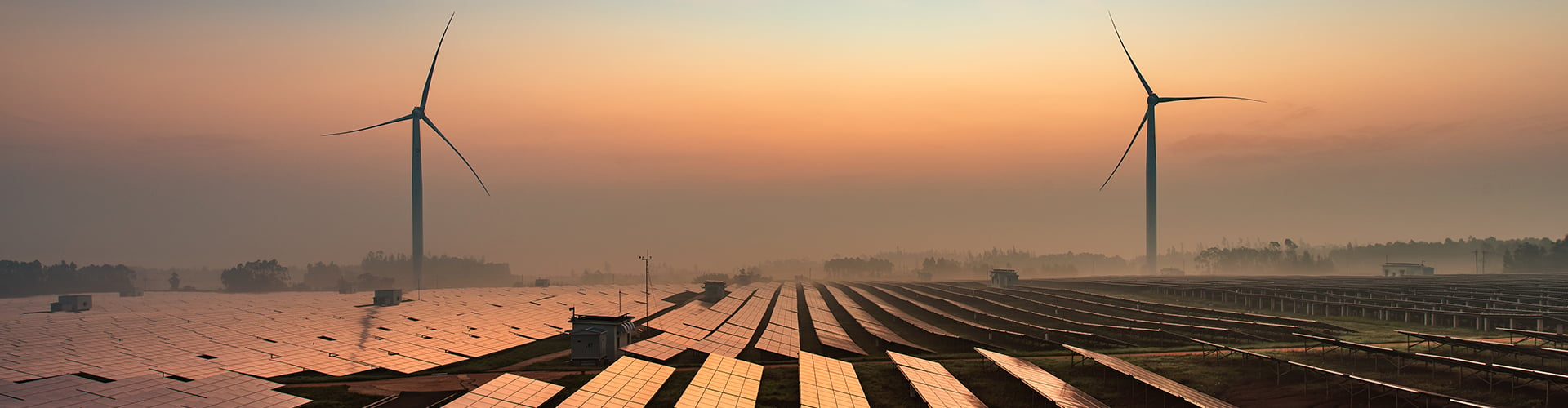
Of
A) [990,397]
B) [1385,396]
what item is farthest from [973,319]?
[1385,396]

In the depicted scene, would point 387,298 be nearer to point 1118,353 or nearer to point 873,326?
point 873,326

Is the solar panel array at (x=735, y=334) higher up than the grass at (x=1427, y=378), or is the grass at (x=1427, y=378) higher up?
the grass at (x=1427, y=378)

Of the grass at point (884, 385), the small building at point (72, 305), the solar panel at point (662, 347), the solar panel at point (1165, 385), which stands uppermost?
the solar panel at point (1165, 385)

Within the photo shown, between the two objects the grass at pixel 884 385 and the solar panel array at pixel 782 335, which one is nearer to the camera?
the grass at pixel 884 385

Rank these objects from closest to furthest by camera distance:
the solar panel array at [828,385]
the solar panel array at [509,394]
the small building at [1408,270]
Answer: the solar panel array at [509,394], the solar panel array at [828,385], the small building at [1408,270]

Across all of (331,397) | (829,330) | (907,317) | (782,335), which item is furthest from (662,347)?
(907,317)

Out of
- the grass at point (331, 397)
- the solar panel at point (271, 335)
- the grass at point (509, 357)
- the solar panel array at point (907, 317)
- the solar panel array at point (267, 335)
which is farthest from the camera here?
the solar panel array at point (907, 317)

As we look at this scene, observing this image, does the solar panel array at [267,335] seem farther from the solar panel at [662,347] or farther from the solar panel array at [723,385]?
the solar panel array at [723,385]

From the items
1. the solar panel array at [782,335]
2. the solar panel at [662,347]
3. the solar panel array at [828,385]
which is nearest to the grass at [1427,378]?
the solar panel array at [828,385]
